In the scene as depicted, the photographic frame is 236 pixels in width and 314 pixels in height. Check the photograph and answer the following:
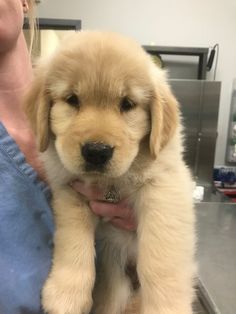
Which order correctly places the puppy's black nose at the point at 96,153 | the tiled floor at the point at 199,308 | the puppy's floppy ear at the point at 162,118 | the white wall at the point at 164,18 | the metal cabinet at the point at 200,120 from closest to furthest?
the puppy's black nose at the point at 96,153, the puppy's floppy ear at the point at 162,118, the tiled floor at the point at 199,308, the metal cabinet at the point at 200,120, the white wall at the point at 164,18

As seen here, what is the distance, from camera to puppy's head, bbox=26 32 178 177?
873 mm

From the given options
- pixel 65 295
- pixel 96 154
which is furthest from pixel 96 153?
pixel 65 295

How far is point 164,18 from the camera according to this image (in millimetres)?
3598

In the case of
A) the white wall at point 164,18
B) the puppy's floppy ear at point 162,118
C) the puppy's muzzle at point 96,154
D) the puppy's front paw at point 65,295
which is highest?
the white wall at point 164,18

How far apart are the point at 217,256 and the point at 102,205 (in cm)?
88

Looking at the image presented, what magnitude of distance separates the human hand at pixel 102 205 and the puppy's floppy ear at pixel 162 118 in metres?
0.16

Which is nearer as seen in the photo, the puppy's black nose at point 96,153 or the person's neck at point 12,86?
the puppy's black nose at point 96,153

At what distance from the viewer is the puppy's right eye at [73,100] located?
921 mm

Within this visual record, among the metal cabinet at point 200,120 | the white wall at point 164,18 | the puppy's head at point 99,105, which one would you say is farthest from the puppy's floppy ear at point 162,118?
the white wall at point 164,18

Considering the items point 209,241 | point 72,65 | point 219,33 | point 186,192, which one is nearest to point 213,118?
point 219,33

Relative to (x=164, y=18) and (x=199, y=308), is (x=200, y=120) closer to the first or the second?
(x=164, y=18)

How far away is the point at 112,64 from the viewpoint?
2.99 feet

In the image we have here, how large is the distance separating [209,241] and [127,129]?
3.58ft

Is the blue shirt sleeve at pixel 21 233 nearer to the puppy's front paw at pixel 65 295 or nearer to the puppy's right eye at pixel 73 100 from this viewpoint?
the puppy's front paw at pixel 65 295
